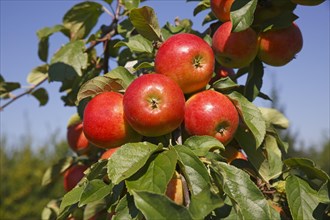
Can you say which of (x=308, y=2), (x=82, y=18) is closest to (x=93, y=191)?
(x=308, y=2)

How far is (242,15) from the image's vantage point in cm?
113

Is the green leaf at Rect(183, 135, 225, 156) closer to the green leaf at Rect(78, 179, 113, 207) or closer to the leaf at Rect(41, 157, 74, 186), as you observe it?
the green leaf at Rect(78, 179, 113, 207)

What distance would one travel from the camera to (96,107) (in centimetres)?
105

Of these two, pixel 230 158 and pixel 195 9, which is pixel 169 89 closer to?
pixel 230 158

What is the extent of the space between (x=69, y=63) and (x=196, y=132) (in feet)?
2.48

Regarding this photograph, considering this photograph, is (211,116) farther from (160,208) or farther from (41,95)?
(41,95)

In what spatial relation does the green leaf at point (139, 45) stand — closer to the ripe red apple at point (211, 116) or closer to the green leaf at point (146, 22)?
the green leaf at point (146, 22)

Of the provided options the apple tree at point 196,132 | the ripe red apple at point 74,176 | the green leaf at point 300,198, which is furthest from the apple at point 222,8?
the ripe red apple at point 74,176

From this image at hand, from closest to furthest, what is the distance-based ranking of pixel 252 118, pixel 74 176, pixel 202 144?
1. pixel 202 144
2. pixel 252 118
3. pixel 74 176

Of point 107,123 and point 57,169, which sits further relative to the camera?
point 57,169

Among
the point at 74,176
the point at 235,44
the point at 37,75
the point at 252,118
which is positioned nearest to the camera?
the point at 252,118

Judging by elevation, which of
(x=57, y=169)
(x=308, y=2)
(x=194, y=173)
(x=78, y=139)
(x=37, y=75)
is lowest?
(x=57, y=169)

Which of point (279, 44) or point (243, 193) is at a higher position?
point (279, 44)

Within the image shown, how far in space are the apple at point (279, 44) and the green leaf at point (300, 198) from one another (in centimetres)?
36
